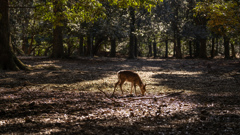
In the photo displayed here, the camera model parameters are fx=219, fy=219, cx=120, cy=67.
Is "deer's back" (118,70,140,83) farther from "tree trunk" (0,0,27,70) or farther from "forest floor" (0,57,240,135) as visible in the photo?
"tree trunk" (0,0,27,70)

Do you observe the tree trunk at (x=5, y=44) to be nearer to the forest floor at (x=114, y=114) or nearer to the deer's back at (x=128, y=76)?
the forest floor at (x=114, y=114)

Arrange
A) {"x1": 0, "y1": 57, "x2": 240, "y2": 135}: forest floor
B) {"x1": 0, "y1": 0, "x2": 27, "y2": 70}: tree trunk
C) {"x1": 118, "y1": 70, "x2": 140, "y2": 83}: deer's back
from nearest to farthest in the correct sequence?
{"x1": 0, "y1": 57, "x2": 240, "y2": 135}: forest floor, {"x1": 118, "y1": 70, "x2": 140, "y2": 83}: deer's back, {"x1": 0, "y1": 0, "x2": 27, "y2": 70}: tree trunk

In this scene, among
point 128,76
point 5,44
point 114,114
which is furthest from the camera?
point 5,44

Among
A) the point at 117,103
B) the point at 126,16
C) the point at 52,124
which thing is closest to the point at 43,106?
the point at 52,124

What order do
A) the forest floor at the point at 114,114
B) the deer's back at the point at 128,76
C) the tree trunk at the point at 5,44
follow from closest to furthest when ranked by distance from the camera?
the forest floor at the point at 114,114
the deer's back at the point at 128,76
the tree trunk at the point at 5,44

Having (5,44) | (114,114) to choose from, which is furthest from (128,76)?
(5,44)

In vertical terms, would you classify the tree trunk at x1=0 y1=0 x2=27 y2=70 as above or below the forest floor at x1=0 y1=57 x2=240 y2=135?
above

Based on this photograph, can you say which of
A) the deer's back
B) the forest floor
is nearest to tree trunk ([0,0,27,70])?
the forest floor

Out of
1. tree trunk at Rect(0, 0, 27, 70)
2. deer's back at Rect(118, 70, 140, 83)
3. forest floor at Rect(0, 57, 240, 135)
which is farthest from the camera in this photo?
tree trunk at Rect(0, 0, 27, 70)

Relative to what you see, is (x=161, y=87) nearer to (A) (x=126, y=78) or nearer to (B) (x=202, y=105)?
(A) (x=126, y=78)

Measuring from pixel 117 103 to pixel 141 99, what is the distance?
128cm

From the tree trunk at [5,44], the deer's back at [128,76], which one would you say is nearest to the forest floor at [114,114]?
the deer's back at [128,76]

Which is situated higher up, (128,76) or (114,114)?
(128,76)

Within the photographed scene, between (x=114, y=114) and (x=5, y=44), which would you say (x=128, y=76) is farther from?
(x=5, y=44)
